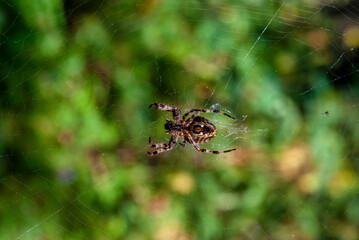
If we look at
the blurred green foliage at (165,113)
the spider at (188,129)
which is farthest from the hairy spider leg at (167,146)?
the blurred green foliage at (165,113)

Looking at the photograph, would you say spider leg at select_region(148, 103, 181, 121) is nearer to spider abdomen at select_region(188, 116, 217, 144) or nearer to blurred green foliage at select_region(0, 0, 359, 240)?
blurred green foliage at select_region(0, 0, 359, 240)

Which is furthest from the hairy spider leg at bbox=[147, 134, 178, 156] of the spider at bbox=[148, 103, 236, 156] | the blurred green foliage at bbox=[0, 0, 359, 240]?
the blurred green foliage at bbox=[0, 0, 359, 240]

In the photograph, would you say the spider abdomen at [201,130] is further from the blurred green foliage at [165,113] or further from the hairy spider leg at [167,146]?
the blurred green foliage at [165,113]

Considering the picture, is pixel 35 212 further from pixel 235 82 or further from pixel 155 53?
pixel 235 82

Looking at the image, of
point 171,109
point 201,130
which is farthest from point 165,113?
point 201,130

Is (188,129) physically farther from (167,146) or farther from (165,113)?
(165,113)

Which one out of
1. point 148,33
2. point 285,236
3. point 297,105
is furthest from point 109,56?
point 285,236
